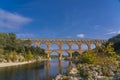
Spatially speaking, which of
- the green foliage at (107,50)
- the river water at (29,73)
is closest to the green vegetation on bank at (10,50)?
the river water at (29,73)

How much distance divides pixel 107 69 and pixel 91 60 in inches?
495

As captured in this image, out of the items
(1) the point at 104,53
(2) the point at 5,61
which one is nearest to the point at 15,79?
(1) the point at 104,53

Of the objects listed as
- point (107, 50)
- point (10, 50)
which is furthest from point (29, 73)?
point (10, 50)

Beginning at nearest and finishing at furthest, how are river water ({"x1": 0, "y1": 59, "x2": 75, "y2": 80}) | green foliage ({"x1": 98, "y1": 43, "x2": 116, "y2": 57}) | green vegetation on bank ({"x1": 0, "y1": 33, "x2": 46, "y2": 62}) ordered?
river water ({"x1": 0, "y1": 59, "x2": 75, "y2": 80})
green foliage ({"x1": 98, "y1": 43, "x2": 116, "y2": 57})
green vegetation on bank ({"x1": 0, "y1": 33, "x2": 46, "y2": 62})

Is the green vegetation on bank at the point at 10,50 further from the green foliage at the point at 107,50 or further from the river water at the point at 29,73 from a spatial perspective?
the green foliage at the point at 107,50

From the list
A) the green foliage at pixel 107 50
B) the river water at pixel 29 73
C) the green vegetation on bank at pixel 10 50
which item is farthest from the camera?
the green vegetation on bank at pixel 10 50

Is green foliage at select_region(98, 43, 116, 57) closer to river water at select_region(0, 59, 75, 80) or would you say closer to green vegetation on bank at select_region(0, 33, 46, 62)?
river water at select_region(0, 59, 75, 80)

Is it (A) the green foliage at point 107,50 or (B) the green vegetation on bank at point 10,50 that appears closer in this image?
(A) the green foliage at point 107,50

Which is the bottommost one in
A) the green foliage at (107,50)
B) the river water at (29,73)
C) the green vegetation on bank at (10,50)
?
the river water at (29,73)

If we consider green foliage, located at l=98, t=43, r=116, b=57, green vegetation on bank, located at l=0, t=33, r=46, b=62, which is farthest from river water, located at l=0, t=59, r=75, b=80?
green vegetation on bank, located at l=0, t=33, r=46, b=62

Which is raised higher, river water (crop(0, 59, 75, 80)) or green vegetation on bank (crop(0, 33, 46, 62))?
green vegetation on bank (crop(0, 33, 46, 62))

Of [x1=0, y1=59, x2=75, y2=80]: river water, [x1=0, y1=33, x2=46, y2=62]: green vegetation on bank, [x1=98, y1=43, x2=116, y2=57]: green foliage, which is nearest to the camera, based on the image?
[x1=0, y1=59, x2=75, y2=80]: river water

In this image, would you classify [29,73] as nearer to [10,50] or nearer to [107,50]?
[107,50]

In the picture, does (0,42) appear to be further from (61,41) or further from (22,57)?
(61,41)
